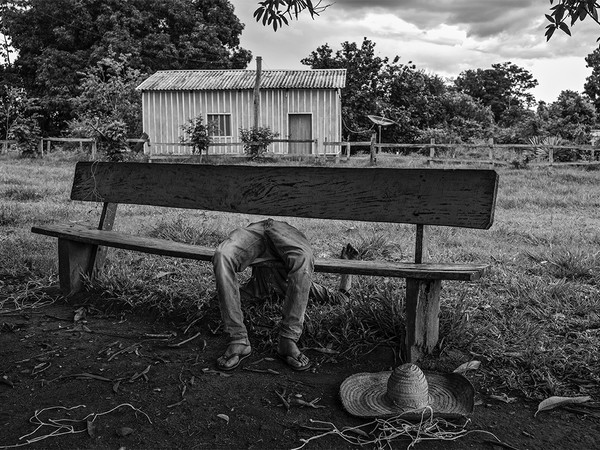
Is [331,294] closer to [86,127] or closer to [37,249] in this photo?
[37,249]

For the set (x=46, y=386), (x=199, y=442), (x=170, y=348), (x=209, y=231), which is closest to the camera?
(x=199, y=442)

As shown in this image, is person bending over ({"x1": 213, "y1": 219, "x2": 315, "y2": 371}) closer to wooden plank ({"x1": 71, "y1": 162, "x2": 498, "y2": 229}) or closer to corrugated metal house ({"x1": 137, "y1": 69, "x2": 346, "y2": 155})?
wooden plank ({"x1": 71, "y1": 162, "x2": 498, "y2": 229})

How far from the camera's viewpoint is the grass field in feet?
10.3

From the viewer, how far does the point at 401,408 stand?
100 inches

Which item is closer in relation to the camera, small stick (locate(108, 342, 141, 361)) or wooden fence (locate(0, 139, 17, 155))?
small stick (locate(108, 342, 141, 361))

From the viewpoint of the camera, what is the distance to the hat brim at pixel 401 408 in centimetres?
253

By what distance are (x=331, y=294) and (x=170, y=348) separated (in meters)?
1.11

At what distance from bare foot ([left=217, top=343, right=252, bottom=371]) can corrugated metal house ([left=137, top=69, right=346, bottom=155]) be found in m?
19.7

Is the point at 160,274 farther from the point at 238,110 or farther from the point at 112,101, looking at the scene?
Answer: the point at 112,101

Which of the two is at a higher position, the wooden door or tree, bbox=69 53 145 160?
tree, bbox=69 53 145 160

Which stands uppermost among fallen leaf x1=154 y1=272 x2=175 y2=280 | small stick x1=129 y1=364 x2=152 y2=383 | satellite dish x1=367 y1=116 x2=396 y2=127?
satellite dish x1=367 y1=116 x2=396 y2=127

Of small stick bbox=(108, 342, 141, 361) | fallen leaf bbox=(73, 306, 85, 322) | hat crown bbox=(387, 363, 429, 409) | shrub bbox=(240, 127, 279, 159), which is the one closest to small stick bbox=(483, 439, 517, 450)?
hat crown bbox=(387, 363, 429, 409)

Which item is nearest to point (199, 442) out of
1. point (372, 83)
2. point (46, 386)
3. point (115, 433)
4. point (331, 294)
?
point (115, 433)

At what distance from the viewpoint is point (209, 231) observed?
621cm
